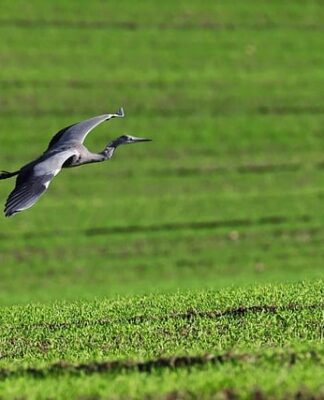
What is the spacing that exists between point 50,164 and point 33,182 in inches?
23.5

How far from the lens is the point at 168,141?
3625 centimetres

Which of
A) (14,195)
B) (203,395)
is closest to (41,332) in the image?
(14,195)

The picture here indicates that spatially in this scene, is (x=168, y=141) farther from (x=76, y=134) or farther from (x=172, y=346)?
(x=172, y=346)

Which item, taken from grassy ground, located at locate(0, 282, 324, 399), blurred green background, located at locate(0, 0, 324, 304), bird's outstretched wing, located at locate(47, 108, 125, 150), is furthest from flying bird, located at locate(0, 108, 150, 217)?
blurred green background, located at locate(0, 0, 324, 304)

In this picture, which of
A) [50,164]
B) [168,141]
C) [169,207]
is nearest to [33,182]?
[50,164]

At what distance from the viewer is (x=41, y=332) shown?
1343 centimetres

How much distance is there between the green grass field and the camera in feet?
34.9

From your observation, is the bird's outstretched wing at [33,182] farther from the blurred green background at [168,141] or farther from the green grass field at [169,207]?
the blurred green background at [168,141]

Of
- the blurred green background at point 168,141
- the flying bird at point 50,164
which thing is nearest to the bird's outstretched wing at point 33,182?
the flying bird at point 50,164

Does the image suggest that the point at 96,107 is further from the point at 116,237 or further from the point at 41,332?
the point at 41,332

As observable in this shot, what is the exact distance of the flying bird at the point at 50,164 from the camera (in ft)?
42.5

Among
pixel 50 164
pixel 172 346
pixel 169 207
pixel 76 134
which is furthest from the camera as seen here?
pixel 169 207

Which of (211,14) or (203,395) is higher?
(203,395)

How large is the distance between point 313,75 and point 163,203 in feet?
39.1
